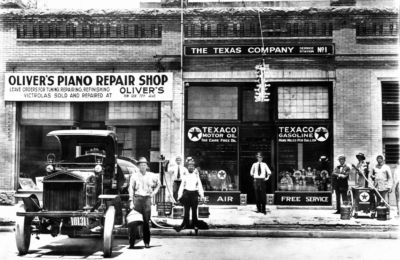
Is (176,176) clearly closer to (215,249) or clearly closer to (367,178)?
(215,249)

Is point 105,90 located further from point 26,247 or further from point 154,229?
point 26,247

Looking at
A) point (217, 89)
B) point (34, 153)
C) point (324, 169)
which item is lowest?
point (324, 169)

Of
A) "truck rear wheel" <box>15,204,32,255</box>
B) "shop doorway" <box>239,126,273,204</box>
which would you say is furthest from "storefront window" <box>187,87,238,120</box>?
"truck rear wheel" <box>15,204,32,255</box>

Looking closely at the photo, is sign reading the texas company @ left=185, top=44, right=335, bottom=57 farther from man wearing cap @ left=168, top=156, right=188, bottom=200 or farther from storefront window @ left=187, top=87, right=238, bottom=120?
man wearing cap @ left=168, top=156, right=188, bottom=200

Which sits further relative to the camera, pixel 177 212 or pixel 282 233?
pixel 177 212

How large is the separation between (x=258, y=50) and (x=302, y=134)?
324 centimetres

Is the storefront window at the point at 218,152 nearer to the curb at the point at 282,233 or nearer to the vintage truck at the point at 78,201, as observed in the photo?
the curb at the point at 282,233

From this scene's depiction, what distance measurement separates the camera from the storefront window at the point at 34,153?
16.5m

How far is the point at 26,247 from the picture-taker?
30.4 ft

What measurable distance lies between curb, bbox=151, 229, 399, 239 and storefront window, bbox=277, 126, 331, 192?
15.5 feet

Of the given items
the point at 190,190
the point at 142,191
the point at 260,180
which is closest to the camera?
the point at 142,191

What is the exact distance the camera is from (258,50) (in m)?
16.4

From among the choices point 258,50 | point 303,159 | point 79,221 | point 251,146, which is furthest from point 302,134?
point 79,221

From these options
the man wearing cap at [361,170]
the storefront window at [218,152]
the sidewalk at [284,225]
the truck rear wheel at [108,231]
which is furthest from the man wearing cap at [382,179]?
the truck rear wheel at [108,231]
